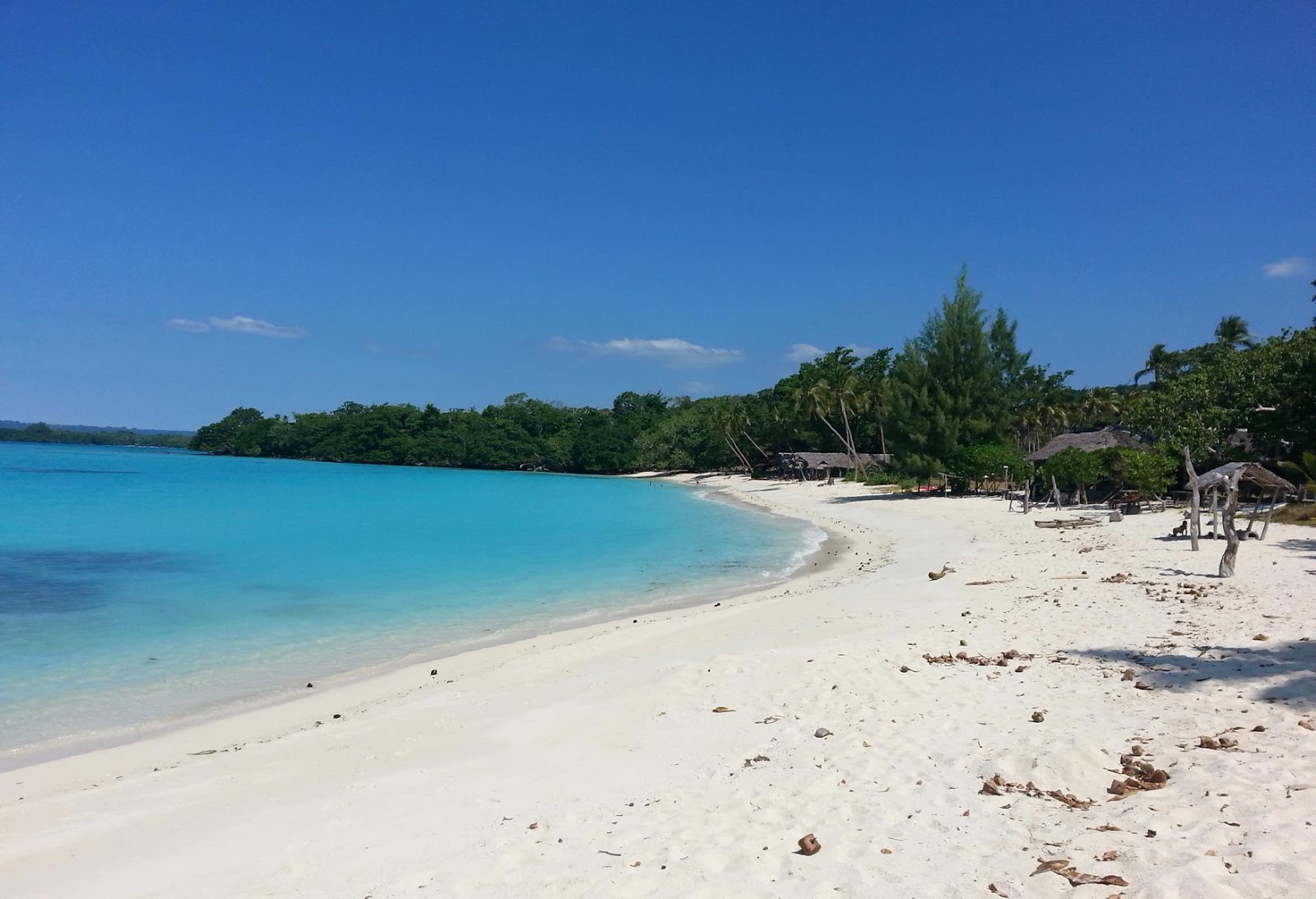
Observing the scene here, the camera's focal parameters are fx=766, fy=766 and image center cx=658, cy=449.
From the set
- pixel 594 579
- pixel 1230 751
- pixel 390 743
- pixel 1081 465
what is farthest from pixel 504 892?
pixel 1081 465

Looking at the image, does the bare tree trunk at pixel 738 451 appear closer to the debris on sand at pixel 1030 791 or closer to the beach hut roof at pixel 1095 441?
the beach hut roof at pixel 1095 441

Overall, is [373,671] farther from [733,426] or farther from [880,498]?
[733,426]

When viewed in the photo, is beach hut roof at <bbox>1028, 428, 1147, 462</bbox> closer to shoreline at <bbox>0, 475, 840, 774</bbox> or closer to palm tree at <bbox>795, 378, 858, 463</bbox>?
shoreline at <bbox>0, 475, 840, 774</bbox>

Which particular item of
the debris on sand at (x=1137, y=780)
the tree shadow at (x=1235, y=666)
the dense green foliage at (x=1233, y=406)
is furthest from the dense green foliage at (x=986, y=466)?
the debris on sand at (x=1137, y=780)

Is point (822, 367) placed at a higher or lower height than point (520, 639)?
higher

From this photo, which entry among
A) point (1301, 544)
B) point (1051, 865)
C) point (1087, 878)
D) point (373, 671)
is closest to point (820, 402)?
point (1301, 544)

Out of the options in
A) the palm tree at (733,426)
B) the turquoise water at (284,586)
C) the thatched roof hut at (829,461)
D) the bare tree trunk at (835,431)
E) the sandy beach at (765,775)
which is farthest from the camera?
the palm tree at (733,426)

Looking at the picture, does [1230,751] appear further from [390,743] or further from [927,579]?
[927,579]

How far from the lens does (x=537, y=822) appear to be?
4.61m

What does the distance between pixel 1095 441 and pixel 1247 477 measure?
10.6 meters

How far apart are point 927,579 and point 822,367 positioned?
49.9m

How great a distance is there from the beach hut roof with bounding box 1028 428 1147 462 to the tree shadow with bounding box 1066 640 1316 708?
85.5 ft

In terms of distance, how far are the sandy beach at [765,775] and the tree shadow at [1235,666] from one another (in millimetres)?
39

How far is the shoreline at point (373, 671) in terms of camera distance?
7.37 metres
